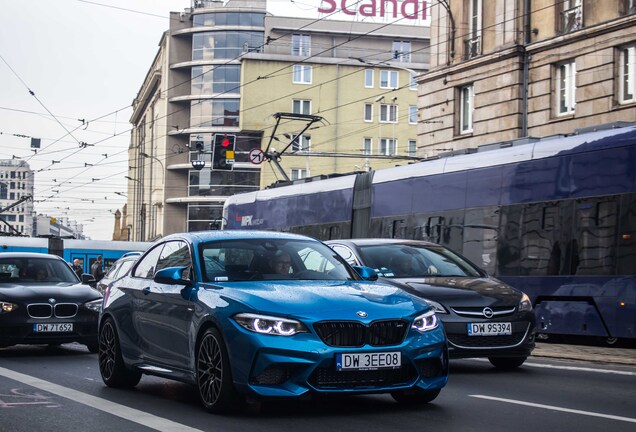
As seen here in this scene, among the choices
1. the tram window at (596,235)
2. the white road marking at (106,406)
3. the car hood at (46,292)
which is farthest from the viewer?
the tram window at (596,235)

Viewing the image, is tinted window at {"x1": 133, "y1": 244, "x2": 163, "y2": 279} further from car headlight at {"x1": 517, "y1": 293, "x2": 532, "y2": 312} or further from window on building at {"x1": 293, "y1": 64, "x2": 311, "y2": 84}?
window on building at {"x1": 293, "y1": 64, "x2": 311, "y2": 84}

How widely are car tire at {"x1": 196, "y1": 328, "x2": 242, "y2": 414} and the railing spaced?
29633 mm

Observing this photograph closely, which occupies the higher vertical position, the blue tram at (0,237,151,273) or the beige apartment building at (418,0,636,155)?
the beige apartment building at (418,0,636,155)

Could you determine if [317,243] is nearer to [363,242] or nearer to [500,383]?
[500,383]

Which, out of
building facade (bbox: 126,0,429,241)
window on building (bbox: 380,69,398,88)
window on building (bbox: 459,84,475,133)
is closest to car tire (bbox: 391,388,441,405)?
window on building (bbox: 459,84,475,133)

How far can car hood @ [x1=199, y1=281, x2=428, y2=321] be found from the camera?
8.26 metres

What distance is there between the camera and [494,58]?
35594 millimetres

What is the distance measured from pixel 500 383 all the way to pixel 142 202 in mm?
98324

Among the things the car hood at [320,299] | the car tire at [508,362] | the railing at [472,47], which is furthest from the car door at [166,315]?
the railing at [472,47]

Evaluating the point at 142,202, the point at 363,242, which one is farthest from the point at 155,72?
the point at 363,242

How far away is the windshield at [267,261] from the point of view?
9359 mm

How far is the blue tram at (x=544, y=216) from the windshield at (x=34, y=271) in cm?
754

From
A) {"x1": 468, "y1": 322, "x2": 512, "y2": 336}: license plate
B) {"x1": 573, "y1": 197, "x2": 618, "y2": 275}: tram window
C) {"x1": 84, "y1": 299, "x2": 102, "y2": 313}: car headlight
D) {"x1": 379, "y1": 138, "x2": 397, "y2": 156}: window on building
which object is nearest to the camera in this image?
{"x1": 468, "y1": 322, "x2": 512, "y2": 336}: license plate

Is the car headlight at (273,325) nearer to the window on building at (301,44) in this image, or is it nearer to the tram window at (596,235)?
the tram window at (596,235)
